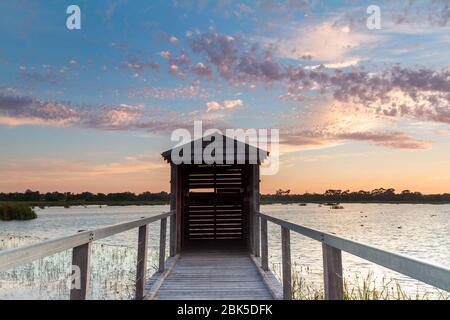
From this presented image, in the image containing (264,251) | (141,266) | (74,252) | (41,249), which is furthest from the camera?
(264,251)

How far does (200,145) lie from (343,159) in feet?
45.2

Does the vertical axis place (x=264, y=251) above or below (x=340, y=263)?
below

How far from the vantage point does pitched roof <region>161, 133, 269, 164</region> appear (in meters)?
10.6

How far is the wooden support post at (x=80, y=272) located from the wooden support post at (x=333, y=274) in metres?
1.72

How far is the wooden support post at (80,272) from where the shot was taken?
3.14 metres

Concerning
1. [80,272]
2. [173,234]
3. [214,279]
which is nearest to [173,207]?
[173,234]

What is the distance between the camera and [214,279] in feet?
24.9

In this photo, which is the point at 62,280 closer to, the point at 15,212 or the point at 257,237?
the point at 257,237

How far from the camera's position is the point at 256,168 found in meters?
11.0

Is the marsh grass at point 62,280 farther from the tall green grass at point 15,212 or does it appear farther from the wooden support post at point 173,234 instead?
the tall green grass at point 15,212

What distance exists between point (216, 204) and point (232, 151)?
263 centimetres

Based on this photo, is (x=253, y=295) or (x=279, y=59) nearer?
(x=253, y=295)
